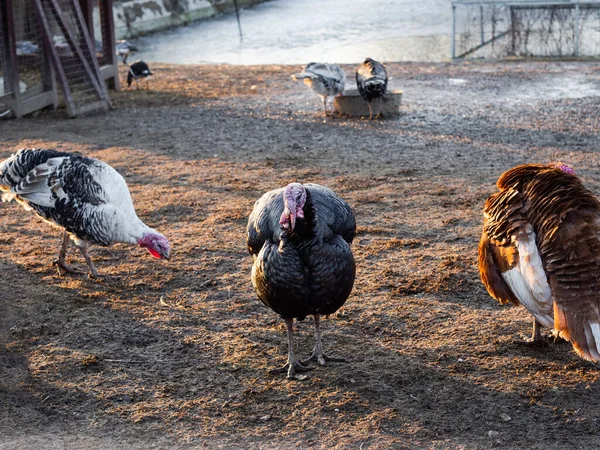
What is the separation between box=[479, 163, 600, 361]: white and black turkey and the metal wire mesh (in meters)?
10.8

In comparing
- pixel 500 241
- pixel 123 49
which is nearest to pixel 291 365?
pixel 500 241

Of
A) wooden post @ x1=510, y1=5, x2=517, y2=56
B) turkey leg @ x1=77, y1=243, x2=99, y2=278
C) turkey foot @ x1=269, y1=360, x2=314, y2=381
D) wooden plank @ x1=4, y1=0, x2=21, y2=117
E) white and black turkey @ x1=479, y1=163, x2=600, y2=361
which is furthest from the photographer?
wooden post @ x1=510, y1=5, x2=517, y2=56

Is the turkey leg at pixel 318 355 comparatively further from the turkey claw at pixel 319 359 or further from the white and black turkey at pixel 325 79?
the white and black turkey at pixel 325 79

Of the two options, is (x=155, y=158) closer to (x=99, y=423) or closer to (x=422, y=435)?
(x=99, y=423)

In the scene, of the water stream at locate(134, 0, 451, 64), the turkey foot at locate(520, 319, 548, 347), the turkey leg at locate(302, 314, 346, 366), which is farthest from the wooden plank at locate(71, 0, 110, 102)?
the turkey foot at locate(520, 319, 548, 347)

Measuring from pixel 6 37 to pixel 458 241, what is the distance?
725 centimetres

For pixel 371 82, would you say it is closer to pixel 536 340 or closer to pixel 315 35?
pixel 536 340

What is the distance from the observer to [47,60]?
11297 mm

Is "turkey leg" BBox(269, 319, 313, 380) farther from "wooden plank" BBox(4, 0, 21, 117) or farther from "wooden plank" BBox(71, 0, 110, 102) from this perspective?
"wooden plank" BBox(71, 0, 110, 102)

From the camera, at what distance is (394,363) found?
4516mm

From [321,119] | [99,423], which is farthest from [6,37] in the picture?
[99,423]

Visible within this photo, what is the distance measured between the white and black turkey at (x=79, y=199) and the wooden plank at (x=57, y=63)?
17.4 feet

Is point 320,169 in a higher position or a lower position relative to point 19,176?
lower

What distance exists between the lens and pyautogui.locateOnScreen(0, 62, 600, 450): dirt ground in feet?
13.0
